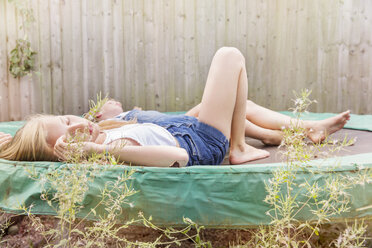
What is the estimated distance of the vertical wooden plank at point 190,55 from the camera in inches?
165

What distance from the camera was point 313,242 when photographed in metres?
1.59

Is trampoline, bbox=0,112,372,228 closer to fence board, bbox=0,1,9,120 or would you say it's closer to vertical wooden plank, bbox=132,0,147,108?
vertical wooden plank, bbox=132,0,147,108

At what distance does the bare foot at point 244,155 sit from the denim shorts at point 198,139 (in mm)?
94

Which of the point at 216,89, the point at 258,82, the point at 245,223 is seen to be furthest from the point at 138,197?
the point at 258,82

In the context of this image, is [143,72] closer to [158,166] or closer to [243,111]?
[243,111]

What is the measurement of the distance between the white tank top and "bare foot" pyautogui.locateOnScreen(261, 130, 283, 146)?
0.78 metres

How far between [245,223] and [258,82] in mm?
3172

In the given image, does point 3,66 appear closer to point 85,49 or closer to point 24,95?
point 24,95

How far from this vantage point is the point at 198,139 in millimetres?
1783

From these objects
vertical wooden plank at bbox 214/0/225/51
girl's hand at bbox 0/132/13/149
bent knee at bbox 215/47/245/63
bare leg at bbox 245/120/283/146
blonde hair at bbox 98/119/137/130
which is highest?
vertical wooden plank at bbox 214/0/225/51

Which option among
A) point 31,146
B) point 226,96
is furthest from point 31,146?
point 226,96

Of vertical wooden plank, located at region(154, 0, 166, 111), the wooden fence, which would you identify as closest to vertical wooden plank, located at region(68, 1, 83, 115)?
the wooden fence

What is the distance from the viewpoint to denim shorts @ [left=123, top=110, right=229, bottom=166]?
1.75 m

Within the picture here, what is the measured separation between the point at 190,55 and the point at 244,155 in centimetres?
250
